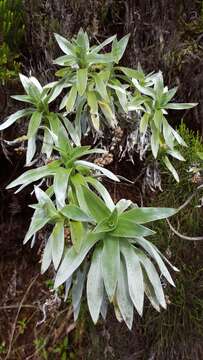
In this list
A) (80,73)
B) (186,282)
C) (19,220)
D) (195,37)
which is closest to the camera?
(80,73)

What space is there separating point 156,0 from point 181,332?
1182mm

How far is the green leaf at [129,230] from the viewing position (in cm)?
100

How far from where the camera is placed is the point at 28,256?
204cm

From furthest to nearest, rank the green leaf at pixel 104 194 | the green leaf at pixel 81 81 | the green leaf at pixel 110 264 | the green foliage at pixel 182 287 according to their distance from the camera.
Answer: the green foliage at pixel 182 287 → the green leaf at pixel 81 81 → the green leaf at pixel 104 194 → the green leaf at pixel 110 264

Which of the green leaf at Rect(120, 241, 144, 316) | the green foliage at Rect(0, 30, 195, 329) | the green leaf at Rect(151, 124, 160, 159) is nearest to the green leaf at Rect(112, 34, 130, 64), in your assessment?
the green foliage at Rect(0, 30, 195, 329)

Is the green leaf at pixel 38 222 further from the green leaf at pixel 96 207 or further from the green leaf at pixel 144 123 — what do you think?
the green leaf at pixel 144 123

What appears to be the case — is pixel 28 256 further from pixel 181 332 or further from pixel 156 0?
pixel 156 0

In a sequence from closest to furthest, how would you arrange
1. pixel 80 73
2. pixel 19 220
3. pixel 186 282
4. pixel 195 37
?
pixel 80 73
pixel 186 282
pixel 195 37
pixel 19 220

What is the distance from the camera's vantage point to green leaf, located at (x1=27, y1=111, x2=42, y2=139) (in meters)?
1.28

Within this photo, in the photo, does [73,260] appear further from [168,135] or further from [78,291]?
[168,135]

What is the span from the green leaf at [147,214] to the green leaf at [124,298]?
0.37ft

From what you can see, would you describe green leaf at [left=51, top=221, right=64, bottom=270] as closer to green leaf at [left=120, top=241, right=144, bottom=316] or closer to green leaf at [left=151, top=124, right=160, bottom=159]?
green leaf at [left=120, top=241, right=144, bottom=316]

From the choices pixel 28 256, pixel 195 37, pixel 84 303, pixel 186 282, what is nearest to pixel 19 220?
pixel 28 256

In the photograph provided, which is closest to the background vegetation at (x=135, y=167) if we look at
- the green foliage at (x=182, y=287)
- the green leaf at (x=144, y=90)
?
the green foliage at (x=182, y=287)
